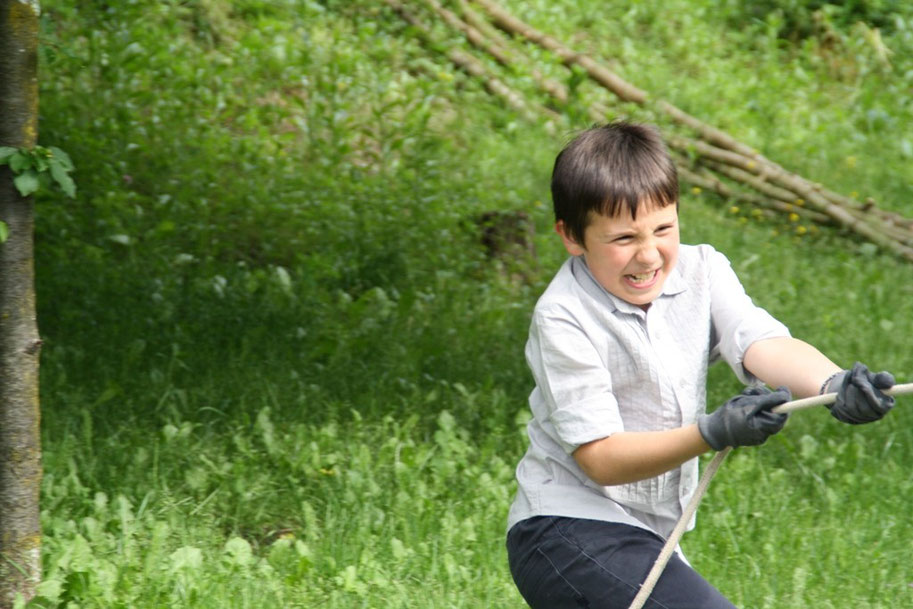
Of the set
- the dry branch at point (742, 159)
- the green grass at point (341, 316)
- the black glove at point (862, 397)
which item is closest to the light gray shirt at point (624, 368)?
the black glove at point (862, 397)

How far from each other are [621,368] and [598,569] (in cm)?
39

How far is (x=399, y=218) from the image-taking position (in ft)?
19.1

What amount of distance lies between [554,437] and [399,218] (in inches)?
140

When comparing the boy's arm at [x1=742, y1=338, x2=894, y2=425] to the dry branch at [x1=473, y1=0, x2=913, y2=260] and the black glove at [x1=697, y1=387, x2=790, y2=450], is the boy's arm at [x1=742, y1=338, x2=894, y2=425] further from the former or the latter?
the dry branch at [x1=473, y1=0, x2=913, y2=260]

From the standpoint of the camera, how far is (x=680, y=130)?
7.75 m

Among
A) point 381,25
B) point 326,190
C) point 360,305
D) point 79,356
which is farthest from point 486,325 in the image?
point 381,25

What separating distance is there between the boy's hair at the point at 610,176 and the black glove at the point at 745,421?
47cm

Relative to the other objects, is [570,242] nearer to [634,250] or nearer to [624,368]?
[634,250]

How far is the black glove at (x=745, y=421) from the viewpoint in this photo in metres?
1.91

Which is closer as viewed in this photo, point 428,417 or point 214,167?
point 428,417

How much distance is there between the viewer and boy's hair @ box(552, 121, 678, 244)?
2.25 meters

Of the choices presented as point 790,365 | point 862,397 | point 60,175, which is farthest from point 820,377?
point 60,175

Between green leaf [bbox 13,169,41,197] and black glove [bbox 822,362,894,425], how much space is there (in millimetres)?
1996

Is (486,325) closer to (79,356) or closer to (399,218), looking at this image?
(399,218)
